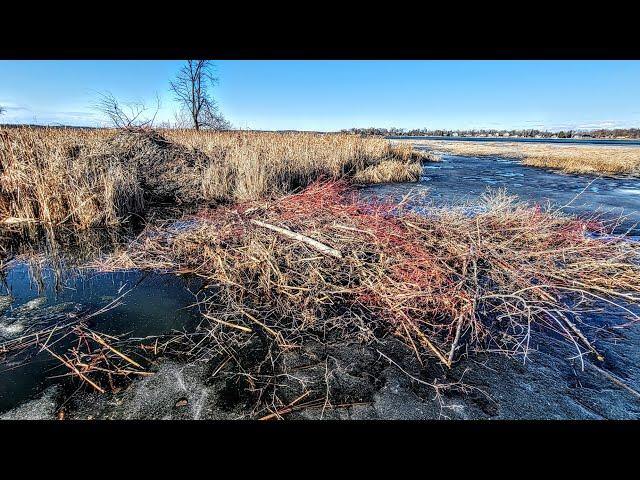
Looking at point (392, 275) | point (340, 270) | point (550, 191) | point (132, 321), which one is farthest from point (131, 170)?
point (550, 191)

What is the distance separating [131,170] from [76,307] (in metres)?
5.17

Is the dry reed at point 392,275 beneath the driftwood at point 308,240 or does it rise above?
beneath

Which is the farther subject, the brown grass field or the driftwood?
the driftwood

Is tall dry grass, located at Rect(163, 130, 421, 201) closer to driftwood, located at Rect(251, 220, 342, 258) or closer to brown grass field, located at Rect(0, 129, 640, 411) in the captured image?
brown grass field, located at Rect(0, 129, 640, 411)

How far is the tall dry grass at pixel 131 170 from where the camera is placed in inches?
205

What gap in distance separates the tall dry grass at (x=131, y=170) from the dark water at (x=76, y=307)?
204cm

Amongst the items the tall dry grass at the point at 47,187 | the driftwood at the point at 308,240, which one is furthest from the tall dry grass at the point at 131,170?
the driftwood at the point at 308,240

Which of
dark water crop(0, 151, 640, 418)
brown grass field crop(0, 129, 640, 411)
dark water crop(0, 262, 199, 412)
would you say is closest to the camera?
dark water crop(0, 151, 640, 418)

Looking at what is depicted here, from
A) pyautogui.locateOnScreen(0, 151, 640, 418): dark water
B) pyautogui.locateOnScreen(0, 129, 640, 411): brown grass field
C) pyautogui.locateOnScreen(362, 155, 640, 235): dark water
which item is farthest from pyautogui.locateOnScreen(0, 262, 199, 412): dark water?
pyautogui.locateOnScreen(362, 155, 640, 235): dark water

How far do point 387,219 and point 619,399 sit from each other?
2788 mm

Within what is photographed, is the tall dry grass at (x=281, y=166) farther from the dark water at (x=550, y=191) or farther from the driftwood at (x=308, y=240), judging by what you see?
the driftwood at (x=308, y=240)

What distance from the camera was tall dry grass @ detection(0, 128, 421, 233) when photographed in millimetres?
5219

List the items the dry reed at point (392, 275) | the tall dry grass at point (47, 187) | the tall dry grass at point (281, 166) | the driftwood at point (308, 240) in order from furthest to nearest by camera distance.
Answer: the tall dry grass at point (281, 166) → the tall dry grass at point (47, 187) → the driftwood at point (308, 240) → the dry reed at point (392, 275)

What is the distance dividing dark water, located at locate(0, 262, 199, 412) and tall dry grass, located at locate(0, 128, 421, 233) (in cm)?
204
